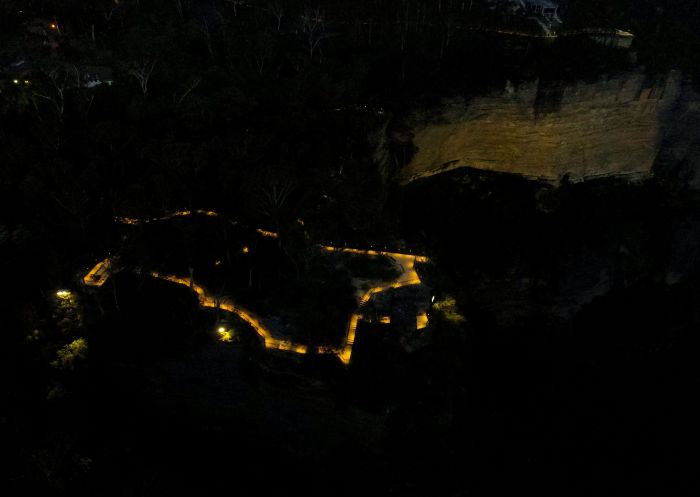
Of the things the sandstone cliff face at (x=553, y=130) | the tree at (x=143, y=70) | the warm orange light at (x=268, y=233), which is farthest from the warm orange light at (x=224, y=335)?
the sandstone cliff face at (x=553, y=130)

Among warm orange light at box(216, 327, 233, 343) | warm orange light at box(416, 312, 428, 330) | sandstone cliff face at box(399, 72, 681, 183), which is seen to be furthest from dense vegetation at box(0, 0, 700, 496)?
sandstone cliff face at box(399, 72, 681, 183)

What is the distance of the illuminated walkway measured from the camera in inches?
780

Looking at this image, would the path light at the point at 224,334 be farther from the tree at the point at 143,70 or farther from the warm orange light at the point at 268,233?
the tree at the point at 143,70

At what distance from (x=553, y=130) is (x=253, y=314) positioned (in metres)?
21.4

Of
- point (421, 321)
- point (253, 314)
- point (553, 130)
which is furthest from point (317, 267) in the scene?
point (553, 130)

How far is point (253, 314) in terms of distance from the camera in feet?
68.3

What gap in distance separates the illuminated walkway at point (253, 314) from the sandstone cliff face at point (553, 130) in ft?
27.6

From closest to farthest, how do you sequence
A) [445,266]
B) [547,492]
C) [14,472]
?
1. [14,472]
2. [547,492]
3. [445,266]

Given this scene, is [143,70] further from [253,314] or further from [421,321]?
[421,321]

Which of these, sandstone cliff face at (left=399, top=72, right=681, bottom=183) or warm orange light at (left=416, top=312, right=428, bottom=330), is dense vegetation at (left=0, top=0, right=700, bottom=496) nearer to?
warm orange light at (left=416, top=312, right=428, bottom=330)

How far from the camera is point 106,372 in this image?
2070 centimetres

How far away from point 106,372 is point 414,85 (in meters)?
21.2

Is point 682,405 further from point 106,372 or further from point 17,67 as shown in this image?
point 17,67

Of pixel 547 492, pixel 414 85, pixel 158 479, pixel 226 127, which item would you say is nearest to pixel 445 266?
pixel 414 85
